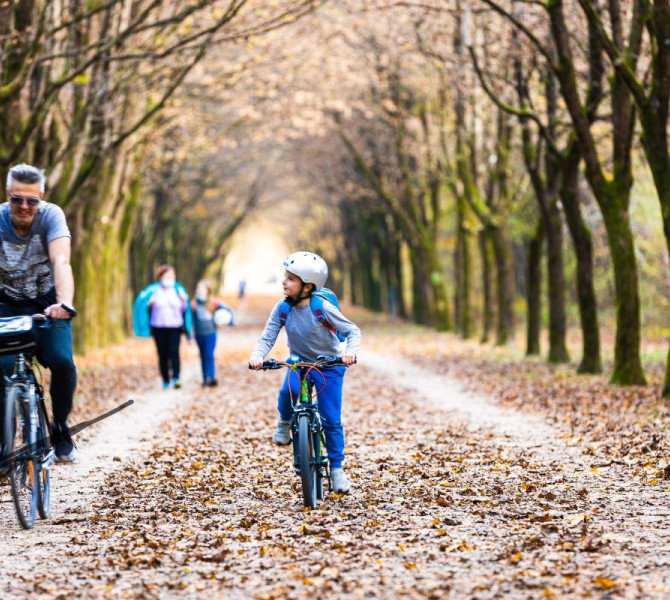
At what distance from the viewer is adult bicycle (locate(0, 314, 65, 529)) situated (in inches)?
259

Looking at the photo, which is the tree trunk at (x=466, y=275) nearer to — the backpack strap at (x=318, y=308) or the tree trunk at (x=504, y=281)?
the tree trunk at (x=504, y=281)

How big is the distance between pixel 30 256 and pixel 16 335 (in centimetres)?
56

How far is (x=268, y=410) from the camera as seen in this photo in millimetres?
15086

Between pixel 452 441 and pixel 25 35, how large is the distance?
8.27 meters

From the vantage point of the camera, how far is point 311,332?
764 cm

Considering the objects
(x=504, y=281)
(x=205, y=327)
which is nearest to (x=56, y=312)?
(x=205, y=327)

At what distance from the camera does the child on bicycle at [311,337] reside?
24.5 ft

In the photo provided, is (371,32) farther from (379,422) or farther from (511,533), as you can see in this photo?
(511,533)

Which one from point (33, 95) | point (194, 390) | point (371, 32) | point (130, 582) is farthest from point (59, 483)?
point (371, 32)

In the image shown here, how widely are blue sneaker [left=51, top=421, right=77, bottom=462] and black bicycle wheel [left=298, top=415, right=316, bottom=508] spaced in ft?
5.00

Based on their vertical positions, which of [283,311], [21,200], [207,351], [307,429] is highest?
[21,200]

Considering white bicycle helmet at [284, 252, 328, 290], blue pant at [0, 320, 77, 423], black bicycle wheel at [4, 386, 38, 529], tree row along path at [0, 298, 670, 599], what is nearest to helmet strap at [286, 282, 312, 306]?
white bicycle helmet at [284, 252, 328, 290]

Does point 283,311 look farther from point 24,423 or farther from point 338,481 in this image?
point 24,423

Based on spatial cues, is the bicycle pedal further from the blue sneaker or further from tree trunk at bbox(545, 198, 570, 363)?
tree trunk at bbox(545, 198, 570, 363)
